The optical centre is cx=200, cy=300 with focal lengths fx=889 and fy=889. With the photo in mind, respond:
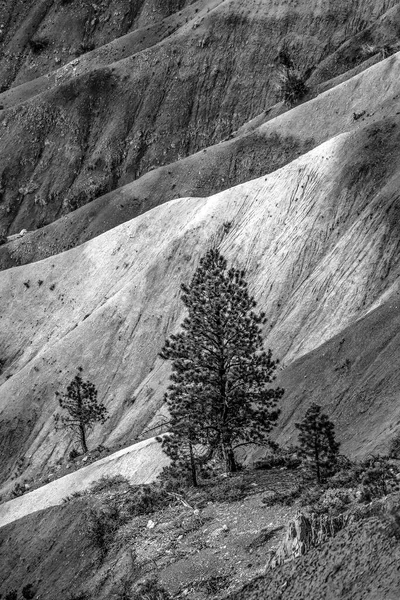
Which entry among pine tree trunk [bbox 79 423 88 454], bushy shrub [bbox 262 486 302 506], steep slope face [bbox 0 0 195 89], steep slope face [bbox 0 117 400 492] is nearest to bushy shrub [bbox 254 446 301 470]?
bushy shrub [bbox 262 486 302 506]

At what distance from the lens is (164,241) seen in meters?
76.2

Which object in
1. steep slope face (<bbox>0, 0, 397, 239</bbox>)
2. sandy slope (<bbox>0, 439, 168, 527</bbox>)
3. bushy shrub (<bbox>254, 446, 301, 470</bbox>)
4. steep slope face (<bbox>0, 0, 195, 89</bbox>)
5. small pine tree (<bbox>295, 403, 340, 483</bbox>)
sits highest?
steep slope face (<bbox>0, 0, 195, 89</bbox>)

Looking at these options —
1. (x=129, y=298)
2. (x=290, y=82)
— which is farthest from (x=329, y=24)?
(x=129, y=298)

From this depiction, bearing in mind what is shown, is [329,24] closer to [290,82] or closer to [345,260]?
[290,82]

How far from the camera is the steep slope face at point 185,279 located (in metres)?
55.4

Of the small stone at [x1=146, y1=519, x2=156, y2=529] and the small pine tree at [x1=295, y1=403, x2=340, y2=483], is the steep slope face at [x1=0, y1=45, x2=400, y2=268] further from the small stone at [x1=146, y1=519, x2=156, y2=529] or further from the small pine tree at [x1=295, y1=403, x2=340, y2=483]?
the small stone at [x1=146, y1=519, x2=156, y2=529]

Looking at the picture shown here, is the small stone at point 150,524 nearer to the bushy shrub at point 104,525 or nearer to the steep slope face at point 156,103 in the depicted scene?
the bushy shrub at point 104,525

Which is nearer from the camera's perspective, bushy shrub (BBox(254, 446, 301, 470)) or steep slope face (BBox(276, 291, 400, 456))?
bushy shrub (BBox(254, 446, 301, 470))

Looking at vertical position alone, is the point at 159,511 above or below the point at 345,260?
below

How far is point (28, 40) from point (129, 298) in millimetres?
81232

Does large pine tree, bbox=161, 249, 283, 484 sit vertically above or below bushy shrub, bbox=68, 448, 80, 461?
below

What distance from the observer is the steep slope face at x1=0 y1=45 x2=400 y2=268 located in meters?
78.1

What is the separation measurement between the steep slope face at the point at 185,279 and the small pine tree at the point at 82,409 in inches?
52.4

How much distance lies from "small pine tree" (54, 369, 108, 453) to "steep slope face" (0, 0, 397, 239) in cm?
4759
